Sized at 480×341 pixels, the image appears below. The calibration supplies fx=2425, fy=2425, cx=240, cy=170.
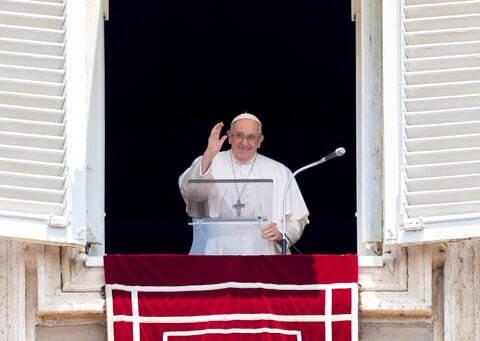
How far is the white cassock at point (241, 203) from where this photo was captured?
1115 centimetres

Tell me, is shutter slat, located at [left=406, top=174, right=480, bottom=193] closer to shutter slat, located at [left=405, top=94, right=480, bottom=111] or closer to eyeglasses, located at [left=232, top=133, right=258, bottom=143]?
shutter slat, located at [left=405, top=94, right=480, bottom=111]

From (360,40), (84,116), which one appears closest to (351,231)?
(360,40)

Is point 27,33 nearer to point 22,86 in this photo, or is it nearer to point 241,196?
point 22,86

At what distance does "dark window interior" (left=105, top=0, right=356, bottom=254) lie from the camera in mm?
14180

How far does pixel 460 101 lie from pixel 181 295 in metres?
1.48

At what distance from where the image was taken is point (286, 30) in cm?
1422

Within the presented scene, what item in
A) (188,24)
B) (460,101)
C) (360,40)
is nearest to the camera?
(460,101)

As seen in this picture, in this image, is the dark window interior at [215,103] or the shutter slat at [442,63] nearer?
the shutter slat at [442,63]

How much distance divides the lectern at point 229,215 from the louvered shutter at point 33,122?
838mm

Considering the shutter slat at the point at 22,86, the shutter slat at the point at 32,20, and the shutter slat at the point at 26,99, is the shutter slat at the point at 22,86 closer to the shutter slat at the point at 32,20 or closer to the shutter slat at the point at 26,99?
the shutter slat at the point at 26,99

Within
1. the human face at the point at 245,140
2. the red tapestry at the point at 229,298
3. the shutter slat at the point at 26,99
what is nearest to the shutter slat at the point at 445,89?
the red tapestry at the point at 229,298

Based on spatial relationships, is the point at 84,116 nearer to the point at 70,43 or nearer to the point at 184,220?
the point at 70,43

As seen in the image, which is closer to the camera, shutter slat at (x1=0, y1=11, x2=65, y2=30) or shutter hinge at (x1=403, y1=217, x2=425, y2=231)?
shutter hinge at (x1=403, y1=217, x2=425, y2=231)

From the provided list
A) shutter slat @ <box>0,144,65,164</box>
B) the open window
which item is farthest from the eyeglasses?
shutter slat @ <box>0,144,65,164</box>
